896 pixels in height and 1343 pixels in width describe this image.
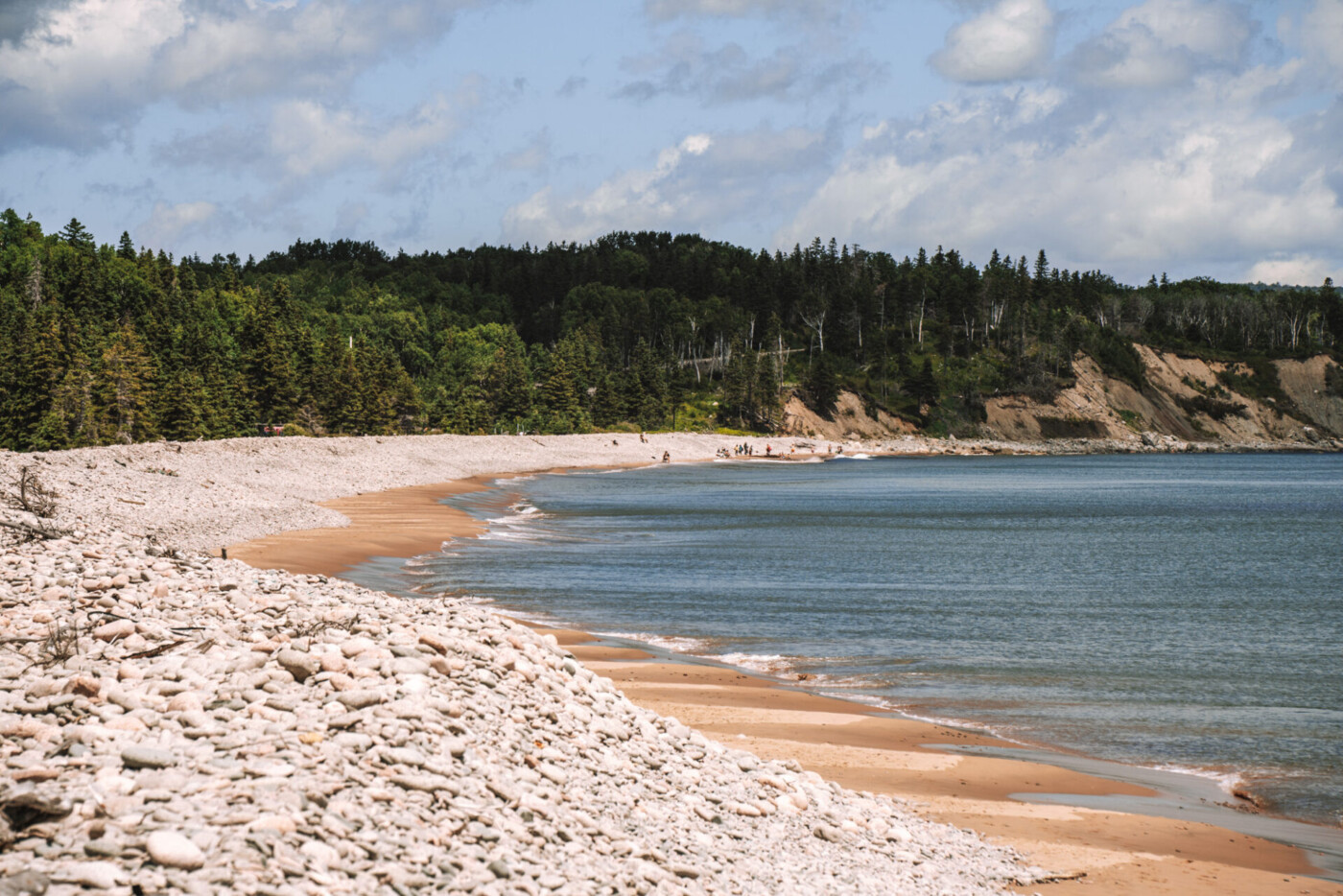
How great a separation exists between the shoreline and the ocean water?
1.70 metres

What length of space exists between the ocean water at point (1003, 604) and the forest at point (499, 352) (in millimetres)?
37670

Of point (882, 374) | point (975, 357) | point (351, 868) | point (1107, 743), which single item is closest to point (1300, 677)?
point (1107, 743)

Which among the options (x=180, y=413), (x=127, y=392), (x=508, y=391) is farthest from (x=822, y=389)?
(x=127, y=392)

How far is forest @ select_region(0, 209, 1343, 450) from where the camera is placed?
251 feet

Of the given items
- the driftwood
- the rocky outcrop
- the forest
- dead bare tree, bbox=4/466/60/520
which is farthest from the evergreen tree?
the rocky outcrop

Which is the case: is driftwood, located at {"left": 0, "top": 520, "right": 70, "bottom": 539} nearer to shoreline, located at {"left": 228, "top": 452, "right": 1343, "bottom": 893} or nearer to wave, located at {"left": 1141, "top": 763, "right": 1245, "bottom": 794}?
shoreline, located at {"left": 228, "top": 452, "right": 1343, "bottom": 893}

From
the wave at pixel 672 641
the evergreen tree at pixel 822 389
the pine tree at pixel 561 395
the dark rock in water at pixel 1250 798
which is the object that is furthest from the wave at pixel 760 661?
the evergreen tree at pixel 822 389

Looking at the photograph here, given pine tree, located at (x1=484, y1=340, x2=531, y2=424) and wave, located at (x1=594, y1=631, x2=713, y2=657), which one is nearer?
wave, located at (x1=594, y1=631, x2=713, y2=657)

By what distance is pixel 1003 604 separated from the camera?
87.9 ft

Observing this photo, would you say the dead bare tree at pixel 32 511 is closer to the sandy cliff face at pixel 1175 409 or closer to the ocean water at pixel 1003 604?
the ocean water at pixel 1003 604

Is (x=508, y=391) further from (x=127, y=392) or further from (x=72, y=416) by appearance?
(x=72, y=416)

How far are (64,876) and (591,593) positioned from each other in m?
20.0

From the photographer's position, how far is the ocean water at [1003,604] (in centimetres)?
1532

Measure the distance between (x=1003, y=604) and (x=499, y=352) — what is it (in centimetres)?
11254
